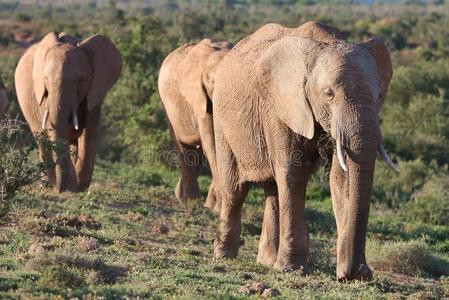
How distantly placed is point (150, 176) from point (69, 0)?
4979 inches

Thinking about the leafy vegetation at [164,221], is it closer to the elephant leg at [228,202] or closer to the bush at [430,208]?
the bush at [430,208]

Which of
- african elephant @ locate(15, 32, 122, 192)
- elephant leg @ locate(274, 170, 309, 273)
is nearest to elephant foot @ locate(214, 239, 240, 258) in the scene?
elephant leg @ locate(274, 170, 309, 273)

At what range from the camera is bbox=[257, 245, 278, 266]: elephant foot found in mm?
10625

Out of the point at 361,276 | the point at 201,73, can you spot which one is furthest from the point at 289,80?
the point at 201,73

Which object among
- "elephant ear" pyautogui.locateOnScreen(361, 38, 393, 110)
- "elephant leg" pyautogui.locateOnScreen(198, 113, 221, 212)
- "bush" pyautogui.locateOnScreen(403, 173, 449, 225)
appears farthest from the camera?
"bush" pyautogui.locateOnScreen(403, 173, 449, 225)

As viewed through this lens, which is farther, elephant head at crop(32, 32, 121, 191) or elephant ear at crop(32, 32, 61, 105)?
elephant ear at crop(32, 32, 61, 105)

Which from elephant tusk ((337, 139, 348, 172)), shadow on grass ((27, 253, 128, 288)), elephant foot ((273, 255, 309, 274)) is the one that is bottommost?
elephant foot ((273, 255, 309, 274))

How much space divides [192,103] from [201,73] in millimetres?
584

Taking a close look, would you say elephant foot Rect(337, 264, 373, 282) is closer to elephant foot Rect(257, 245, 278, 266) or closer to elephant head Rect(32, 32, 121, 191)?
elephant foot Rect(257, 245, 278, 266)

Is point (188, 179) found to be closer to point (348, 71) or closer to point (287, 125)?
point (287, 125)

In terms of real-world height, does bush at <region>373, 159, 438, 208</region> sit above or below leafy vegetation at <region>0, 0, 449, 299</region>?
below

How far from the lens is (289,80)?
955 centimetres

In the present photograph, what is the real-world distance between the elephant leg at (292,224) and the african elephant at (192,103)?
437 centimetres

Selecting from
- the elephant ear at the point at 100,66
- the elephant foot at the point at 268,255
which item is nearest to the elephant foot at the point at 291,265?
the elephant foot at the point at 268,255
